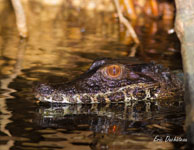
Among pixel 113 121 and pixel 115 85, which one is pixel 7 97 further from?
pixel 113 121

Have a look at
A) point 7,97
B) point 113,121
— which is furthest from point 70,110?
point 7,97

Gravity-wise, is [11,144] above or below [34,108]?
below

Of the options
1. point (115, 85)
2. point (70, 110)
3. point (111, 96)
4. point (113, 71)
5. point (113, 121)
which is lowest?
point (113, 121)

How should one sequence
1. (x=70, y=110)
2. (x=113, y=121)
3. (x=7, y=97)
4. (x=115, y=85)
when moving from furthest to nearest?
(x=7, y=97) → (x=115, y=85) → (x=70, y=110) → (x=113, y=121)

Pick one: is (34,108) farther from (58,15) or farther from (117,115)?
(58,15)

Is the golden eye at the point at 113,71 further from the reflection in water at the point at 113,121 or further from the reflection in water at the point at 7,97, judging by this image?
the reflection in water at the point at 7,97

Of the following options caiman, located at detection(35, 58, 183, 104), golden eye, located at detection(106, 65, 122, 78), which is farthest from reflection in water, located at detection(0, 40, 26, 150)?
golden eye, located at detection(106, 65, 122, 78)

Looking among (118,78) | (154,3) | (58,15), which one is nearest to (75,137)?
(118,78)
